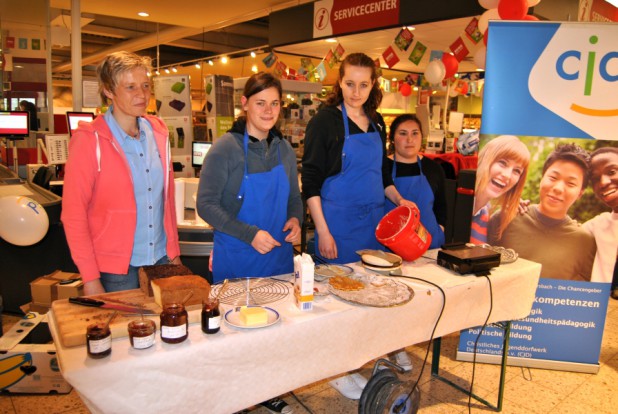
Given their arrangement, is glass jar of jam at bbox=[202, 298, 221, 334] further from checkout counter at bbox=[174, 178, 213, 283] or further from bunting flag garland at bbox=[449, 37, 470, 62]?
bunting flag garland at bbox=[449, 37, 470, 62]

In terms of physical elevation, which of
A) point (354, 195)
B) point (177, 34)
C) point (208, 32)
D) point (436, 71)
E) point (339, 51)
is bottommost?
point (354, 195)

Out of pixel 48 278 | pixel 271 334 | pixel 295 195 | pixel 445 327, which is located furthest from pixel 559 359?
pixel 48 278

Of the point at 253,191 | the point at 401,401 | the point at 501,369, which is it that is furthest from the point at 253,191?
the point at 501,369

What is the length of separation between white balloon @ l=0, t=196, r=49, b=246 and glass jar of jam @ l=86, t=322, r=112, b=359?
2.08 m

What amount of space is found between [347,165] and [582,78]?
4.88 ft

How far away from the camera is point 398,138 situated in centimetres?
295

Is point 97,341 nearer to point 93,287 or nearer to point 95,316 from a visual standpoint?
point 95,316

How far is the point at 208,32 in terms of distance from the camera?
38.5ft

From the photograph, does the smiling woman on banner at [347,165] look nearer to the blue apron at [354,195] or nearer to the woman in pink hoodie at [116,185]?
the blue apron at [354,195]

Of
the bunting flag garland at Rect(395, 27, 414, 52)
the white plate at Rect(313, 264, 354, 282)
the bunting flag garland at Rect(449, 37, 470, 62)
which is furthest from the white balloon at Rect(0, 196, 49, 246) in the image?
the bunting flag garland at Rect(449, 37, 470, 62)

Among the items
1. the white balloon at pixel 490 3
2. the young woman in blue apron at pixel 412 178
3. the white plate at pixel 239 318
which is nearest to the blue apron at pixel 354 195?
the young woman in blue apron at pixel 412 178

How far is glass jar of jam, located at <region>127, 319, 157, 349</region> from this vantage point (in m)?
1.36

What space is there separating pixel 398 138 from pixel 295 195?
972 millimetres

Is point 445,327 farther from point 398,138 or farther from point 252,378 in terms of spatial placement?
point 398,138
